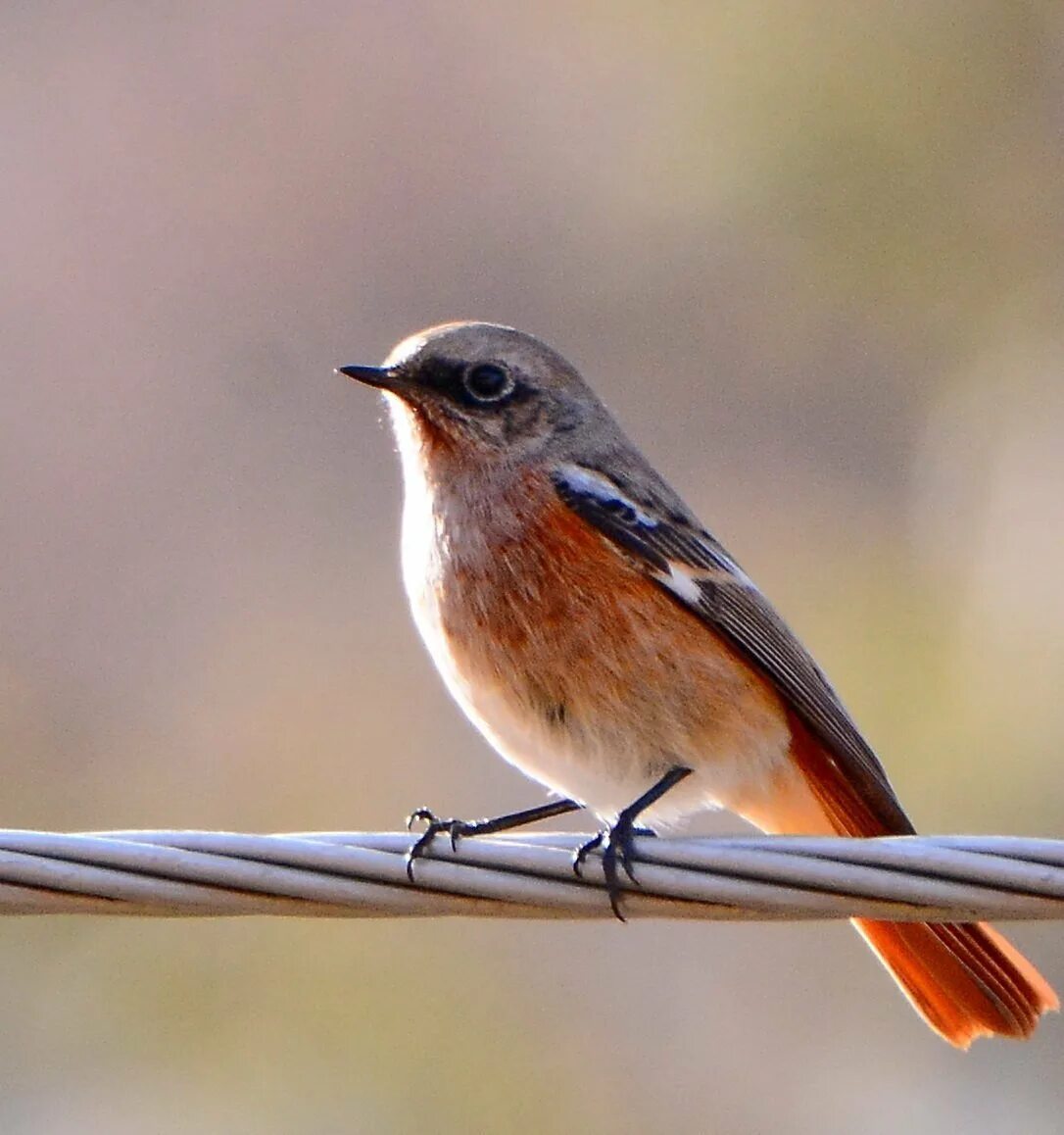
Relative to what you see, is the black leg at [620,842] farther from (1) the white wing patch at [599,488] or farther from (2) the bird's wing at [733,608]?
(1) the white wing patch at [599,488]

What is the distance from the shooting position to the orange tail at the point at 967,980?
4340 millimetres

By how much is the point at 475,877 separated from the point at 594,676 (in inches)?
51.4

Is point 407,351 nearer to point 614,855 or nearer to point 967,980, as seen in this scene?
point 614,855

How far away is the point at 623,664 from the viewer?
4598mm

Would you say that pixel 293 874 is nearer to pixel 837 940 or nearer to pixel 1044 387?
pixel 837 940

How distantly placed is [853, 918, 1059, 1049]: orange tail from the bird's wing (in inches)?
11.4

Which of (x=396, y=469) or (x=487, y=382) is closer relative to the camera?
(x=487, y=382)

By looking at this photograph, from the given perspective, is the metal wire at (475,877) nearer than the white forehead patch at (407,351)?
Yes

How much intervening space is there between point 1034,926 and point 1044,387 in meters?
3.79

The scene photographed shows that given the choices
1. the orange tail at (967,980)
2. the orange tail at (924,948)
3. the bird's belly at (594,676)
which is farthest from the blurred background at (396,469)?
the orange tail at (967,980)

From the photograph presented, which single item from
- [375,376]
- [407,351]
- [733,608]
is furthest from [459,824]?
[407,351]

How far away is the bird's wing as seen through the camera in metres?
4.76

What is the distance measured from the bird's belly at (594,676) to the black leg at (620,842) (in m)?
0.04

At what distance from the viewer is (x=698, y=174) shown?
44.8ft
